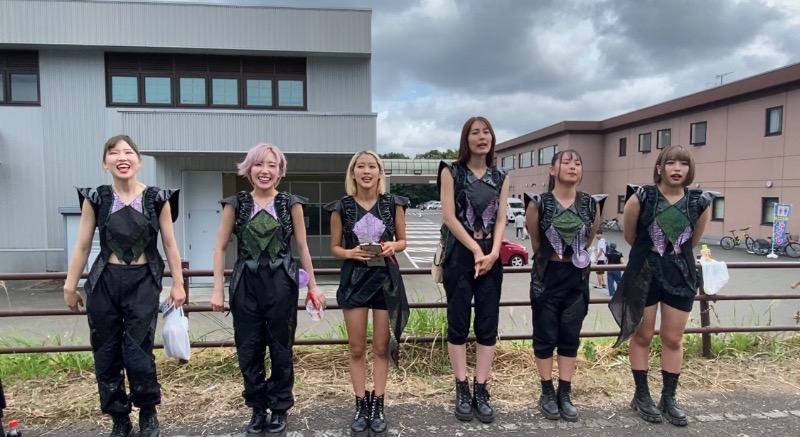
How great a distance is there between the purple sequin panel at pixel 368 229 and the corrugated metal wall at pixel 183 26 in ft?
37.8

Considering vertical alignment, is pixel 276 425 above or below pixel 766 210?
below

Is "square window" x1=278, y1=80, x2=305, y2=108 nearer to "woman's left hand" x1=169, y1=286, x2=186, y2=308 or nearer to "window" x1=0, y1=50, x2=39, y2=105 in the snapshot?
"window" x1=0, y1=50, x2=39, y2=105

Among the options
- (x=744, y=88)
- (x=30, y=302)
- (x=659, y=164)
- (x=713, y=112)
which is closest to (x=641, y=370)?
(x=659, y=164)

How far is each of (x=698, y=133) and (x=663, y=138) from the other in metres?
2.73

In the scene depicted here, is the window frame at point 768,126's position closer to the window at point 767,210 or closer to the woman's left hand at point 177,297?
the window at point 767,210

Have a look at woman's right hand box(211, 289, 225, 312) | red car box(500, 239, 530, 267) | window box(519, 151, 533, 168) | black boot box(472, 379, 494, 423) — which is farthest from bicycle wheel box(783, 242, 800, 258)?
window box(519, 151, 533, 168)

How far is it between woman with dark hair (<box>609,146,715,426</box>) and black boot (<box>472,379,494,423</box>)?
3.60 ft

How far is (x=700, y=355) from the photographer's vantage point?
15.5 ft

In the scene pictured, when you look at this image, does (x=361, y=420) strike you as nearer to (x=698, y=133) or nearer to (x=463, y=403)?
(x=463, y=403)

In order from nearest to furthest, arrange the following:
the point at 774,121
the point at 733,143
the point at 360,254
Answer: the point at 360,254
the point at 774,121
the point at 733,143

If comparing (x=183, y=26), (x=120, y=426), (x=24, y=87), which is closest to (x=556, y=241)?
(x=120, y=426)

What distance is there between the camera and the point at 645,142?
29609mm

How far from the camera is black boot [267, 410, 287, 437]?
3125 mm

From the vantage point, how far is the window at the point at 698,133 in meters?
24.5
